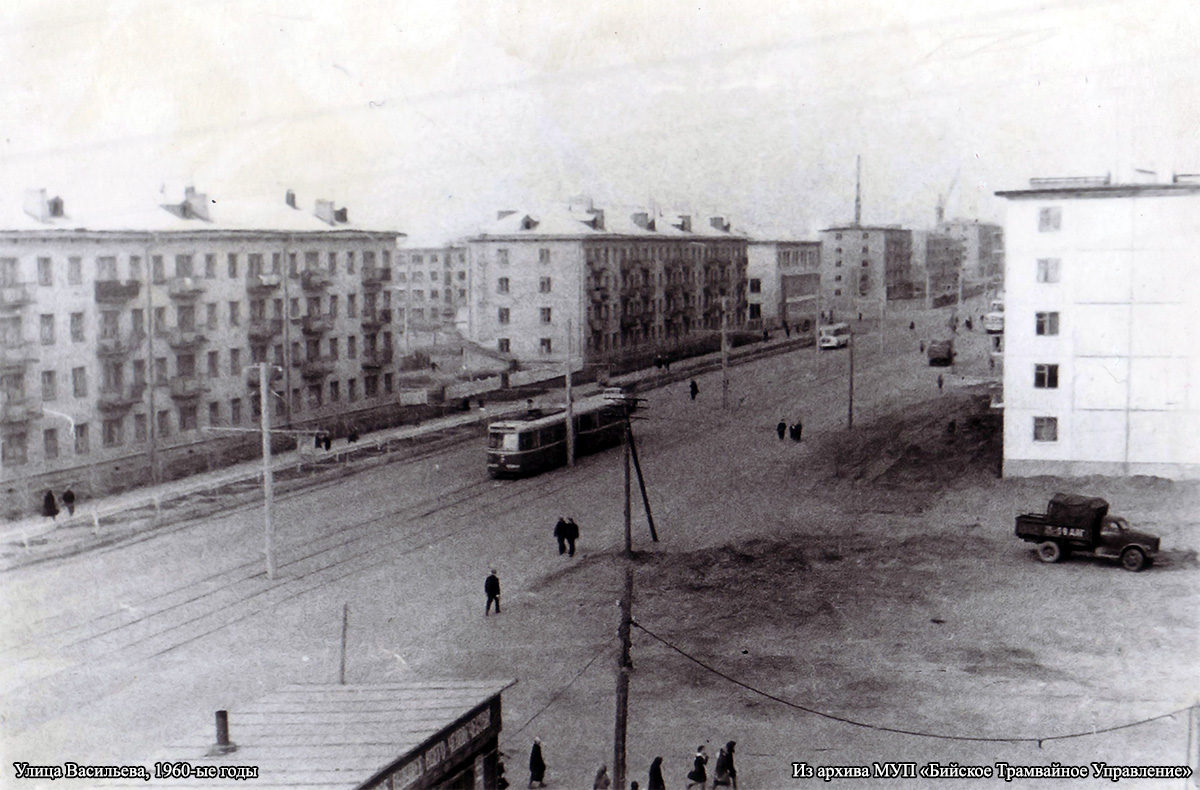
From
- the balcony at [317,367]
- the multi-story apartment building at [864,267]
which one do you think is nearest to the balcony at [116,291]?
the balcony at [317,367]

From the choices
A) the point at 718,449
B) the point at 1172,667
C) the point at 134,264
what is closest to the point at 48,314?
the point at 134,264

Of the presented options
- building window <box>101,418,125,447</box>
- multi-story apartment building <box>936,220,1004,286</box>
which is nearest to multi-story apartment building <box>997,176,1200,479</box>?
multi-story apartment building <box>936,220,1004,286</box>

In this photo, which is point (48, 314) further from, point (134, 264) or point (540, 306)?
point (540, 306)

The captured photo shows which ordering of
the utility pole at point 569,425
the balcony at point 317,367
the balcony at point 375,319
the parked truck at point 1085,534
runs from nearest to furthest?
1. the parked truck at point 1085,534
2. the balcony at point 317,367
3. the utility pole at point 569,425
4. the balcony at point 375,319

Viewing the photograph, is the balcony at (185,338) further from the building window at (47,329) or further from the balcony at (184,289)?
the building window at (47,329)

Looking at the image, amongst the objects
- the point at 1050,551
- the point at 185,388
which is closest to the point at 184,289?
the point at 185,388

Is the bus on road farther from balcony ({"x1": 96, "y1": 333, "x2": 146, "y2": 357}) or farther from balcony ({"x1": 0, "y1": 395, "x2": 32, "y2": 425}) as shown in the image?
balcony ({"x1": 0, "y1": 395, "x2": 32, "y2": 425})

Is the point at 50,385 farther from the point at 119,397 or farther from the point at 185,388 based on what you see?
the point at 185,388
